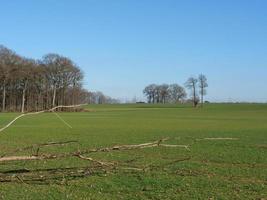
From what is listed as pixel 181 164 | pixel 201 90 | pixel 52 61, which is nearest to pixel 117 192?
pixel 181 164

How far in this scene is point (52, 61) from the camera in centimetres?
12825

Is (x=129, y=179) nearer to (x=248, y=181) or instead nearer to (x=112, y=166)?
(x=248, y=181)

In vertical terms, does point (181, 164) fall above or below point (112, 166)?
below

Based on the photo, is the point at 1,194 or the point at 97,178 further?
the point at 97,178

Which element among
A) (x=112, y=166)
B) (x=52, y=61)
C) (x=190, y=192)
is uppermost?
(x=52, y=61)

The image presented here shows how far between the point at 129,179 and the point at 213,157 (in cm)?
766

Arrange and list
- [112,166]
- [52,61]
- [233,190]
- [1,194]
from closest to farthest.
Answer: [112,166], [1,194], [233,190], [52,61]

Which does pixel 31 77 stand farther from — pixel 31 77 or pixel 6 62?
pixel 6 62

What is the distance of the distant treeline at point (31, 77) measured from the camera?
394 ft

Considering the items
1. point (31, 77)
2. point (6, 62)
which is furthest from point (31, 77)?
point (6, 62)

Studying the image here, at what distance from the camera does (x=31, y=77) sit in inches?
5044

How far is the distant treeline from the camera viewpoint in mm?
120000

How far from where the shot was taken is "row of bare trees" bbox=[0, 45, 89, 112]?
4724 inches

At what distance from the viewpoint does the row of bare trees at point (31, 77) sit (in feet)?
394
